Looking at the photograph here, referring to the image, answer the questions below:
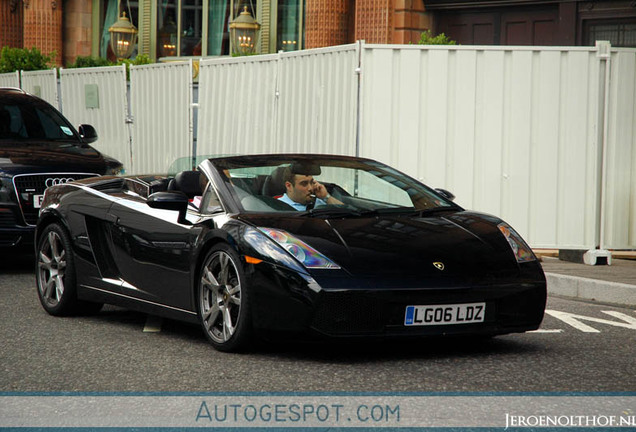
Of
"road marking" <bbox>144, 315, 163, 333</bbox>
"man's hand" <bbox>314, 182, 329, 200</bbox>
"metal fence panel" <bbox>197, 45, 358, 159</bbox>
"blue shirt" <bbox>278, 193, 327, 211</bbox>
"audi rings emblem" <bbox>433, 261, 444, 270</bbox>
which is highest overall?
"metal fence panel" <bbox>197, 45, 358, 159</bbox>

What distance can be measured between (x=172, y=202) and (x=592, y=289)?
432 cm

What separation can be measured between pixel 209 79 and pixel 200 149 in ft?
3.06

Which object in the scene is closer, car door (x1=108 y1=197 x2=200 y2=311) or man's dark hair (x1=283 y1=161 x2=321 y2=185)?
car door (x1=108 y1=197 x2=200 y2=311)

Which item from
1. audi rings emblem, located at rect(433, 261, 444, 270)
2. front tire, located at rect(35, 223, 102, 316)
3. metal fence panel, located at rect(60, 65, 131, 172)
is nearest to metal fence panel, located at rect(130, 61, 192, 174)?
metal fence panel, located at rect(60, 65, 131, 172)

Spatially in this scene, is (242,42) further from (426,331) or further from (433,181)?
(426,331)

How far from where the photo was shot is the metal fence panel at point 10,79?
67.5 ft

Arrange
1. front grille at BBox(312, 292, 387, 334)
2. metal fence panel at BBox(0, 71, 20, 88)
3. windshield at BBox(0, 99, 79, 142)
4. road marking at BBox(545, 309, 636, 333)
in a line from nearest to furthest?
front grille at BBox(312, 292, 387, 334), road marking at BBox(545, 309, 636, 333), windshield at BBox(0, 99, 79, 142), metal fence panel at BBox(0, 71, 20, 88)

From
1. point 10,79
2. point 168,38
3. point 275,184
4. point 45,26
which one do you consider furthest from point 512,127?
point 45,26

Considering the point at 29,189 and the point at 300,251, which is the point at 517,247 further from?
the point at 29,189

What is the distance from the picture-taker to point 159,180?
26.9ft

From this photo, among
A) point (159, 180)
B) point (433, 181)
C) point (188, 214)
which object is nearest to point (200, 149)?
point (433, 181)

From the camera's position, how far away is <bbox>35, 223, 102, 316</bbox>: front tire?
8.33 meters

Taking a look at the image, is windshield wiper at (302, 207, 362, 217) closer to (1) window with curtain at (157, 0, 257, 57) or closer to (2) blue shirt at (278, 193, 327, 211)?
(2) blue shirt at (278, 193, 327, 211)

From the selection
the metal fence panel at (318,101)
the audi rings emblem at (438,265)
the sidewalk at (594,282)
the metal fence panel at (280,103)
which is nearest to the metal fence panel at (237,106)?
the metal fence panel at (280,103)
